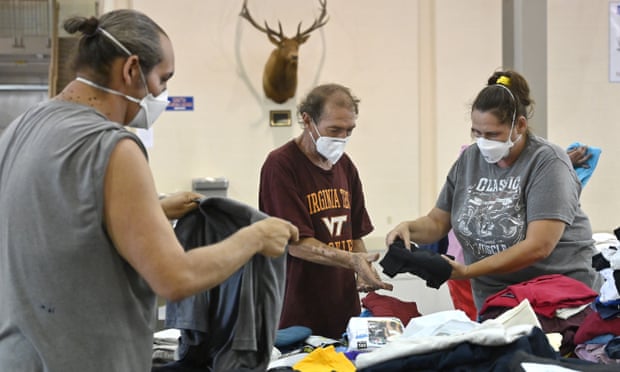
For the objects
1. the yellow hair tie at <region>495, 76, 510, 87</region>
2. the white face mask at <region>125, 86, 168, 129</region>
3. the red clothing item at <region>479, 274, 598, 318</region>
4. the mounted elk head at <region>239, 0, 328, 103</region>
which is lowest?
the red clothing item at <region>479, 274, 598, 318</region>

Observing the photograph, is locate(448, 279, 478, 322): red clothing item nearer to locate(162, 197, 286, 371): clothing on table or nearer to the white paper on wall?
locate(162, 197, 286, 371): clothing on table

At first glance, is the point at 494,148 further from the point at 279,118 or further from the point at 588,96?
the point at 588,96

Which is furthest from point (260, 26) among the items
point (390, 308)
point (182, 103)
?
point (390, 308)

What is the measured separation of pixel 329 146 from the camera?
273 centimetres

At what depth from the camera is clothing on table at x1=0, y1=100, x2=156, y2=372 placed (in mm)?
1331

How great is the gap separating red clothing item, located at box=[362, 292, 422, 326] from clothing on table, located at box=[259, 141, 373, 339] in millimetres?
135

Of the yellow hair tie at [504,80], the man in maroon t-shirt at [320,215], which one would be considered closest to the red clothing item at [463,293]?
the man in maroon t-shirt at [320,215]

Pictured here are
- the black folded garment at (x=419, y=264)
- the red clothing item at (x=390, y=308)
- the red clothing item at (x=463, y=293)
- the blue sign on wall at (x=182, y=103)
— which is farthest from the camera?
the blue sign on wall at (x=182, y=103)

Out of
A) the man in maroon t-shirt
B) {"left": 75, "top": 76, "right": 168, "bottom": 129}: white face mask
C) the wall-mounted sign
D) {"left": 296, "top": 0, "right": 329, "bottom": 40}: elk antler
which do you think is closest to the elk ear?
{"left": 296, "top": 0, "right": 329, "bottom": 40}: elk antler

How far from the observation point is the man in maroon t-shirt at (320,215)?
8.23ft

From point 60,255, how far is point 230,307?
0.49 metres

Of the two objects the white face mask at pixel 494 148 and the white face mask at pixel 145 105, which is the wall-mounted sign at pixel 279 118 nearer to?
the white face mask at pixel 494 148

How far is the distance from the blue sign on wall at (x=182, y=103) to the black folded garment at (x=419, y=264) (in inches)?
139

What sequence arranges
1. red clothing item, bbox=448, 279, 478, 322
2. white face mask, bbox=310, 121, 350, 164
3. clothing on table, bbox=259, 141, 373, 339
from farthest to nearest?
1. red clothing item, bbox=448, 279, 478, 322
2. white face mask, bbox=310, 121, 350, 164
3. clothing on table, bbox=259, 141, 373, 339
